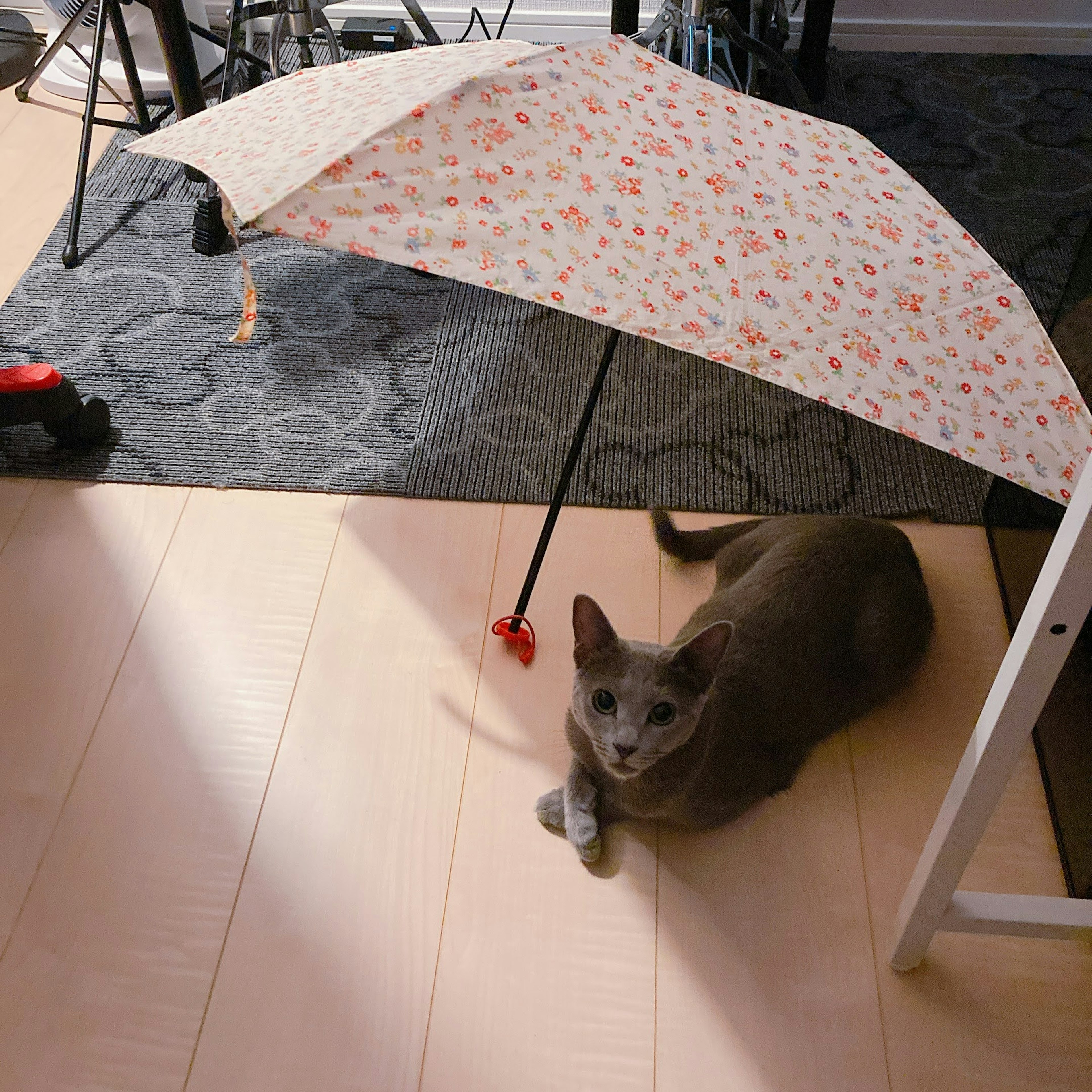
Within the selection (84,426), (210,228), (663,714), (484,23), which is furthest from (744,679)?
(484,23)

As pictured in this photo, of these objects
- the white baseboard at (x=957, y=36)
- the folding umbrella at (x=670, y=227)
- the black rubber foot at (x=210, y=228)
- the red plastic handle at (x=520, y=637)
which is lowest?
the red plastic handle at (x=520, y=637)

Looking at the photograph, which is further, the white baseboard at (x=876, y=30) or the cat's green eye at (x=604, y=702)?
the white baseboard at (x=876, y=30)

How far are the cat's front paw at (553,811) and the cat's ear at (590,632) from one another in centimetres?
22

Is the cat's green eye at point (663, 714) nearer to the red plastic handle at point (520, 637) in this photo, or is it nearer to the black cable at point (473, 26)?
the red plastic handle at point (520, 637)

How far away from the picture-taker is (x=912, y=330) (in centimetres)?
101

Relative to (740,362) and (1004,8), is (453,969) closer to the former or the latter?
(740,362)

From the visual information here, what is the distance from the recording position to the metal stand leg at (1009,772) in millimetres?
833

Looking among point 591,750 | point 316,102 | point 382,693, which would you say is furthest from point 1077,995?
point 316,102

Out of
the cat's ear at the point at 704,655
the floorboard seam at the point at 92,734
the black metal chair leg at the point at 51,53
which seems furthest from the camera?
the black metal chair leg at the point at 51,53

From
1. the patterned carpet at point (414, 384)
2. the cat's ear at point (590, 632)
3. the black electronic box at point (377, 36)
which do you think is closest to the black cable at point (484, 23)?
the black electronic box at point (377, 36)

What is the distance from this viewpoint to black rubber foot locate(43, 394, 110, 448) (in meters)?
1.76

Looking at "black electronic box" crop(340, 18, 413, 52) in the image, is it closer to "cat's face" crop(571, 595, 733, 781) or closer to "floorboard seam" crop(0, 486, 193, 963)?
"floorboard seam" crop(0, 486, 193, 963)

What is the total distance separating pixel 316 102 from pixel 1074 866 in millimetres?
1259

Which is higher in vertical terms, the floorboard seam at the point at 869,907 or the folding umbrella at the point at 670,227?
the folding umbrella at the point at 670,227
